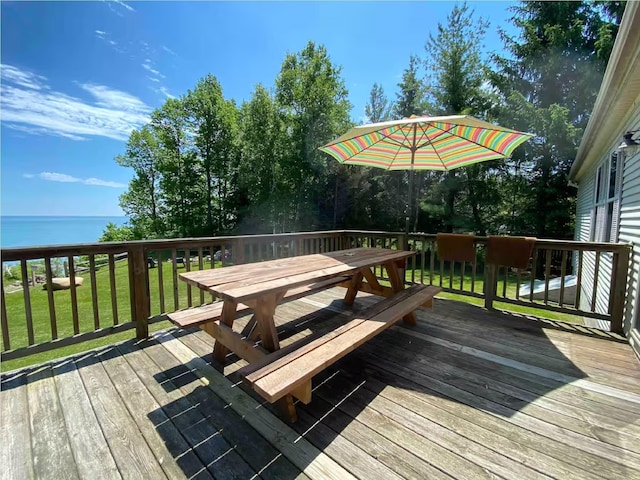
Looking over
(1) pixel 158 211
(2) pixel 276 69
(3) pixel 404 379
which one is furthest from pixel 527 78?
(1) pixel 158 211

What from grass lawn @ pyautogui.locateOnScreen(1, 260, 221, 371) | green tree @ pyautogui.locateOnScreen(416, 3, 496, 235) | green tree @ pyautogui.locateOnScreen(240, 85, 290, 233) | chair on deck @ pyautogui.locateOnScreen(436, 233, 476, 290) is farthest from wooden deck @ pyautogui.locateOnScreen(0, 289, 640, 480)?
green tree @ pyautogui.locateOnScreen(240, 85, 290, 233)

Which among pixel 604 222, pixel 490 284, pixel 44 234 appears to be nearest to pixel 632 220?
pixel 490 284

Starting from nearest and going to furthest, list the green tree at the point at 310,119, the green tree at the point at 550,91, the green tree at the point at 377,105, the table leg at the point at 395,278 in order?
the table leg at the point at 395,278, the green tree at the point at 550,91, the green tree at the point at 310,119, the green tree at the point at 377,105

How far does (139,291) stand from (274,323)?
5.19 feet

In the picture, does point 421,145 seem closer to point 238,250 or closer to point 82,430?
point 238,250

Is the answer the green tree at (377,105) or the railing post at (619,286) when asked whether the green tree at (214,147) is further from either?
the railing post at (619,286)

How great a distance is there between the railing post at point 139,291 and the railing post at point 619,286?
4.76 metres

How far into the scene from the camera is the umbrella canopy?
10.6ft

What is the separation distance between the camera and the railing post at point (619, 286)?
300cm

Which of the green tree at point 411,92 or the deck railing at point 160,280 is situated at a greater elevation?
the green tree at point 411,92

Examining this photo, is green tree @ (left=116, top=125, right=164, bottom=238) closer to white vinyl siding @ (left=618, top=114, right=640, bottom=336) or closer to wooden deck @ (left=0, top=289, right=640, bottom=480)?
wooden deck @ (left=0, top=289, right=640, bottom=480)

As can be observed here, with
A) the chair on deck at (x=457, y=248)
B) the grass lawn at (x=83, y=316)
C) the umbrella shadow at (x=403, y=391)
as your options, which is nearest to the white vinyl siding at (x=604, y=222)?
the grass lawn at (x=83, y=316)

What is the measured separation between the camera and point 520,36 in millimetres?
11367

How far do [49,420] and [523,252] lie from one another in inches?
175
